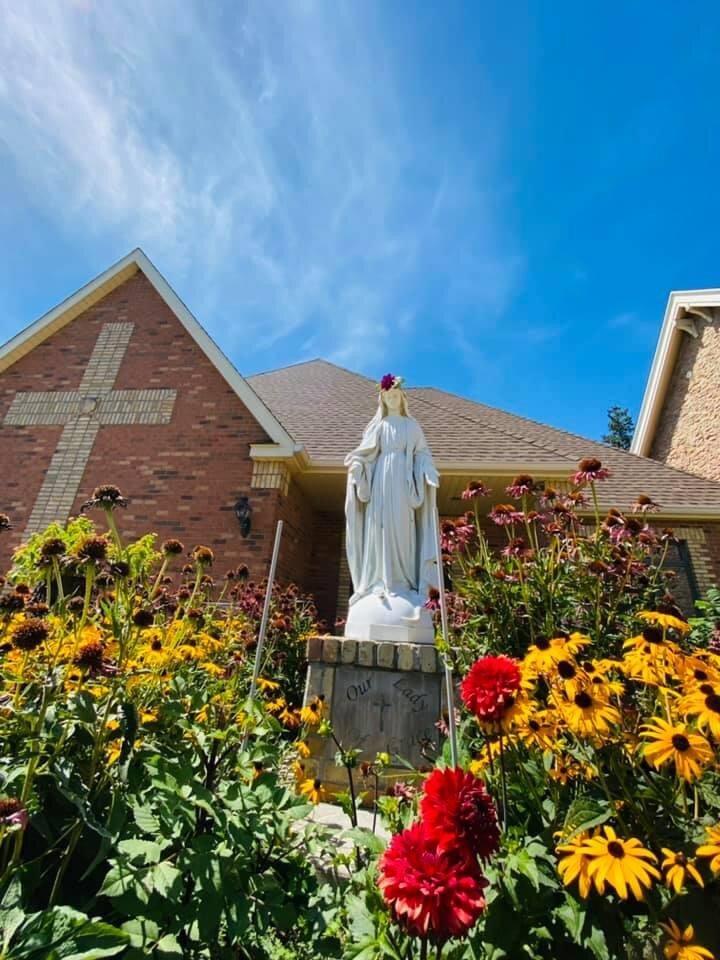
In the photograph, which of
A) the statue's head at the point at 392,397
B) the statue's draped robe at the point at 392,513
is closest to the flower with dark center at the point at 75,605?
the statue's draped robe at the point at 392,513

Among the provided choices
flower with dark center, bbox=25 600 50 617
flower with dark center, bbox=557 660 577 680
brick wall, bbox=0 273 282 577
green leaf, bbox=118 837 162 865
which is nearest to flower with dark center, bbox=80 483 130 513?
flower with dark center, bbox=25 600 50 617

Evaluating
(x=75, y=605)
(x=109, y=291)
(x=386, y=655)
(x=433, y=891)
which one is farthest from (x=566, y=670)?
(x=109, y=291)

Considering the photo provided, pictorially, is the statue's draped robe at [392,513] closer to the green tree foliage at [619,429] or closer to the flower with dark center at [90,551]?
the flower with dark center at [90,551]

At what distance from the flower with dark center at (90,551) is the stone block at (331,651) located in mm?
2072

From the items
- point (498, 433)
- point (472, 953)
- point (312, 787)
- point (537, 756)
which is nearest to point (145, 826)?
point (312, 787)

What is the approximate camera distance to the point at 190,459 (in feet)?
25.5

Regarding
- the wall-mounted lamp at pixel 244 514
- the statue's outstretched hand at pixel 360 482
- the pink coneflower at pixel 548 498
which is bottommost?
the pink coneflower at pixel 548 498

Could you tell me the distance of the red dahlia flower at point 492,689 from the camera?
1.13m

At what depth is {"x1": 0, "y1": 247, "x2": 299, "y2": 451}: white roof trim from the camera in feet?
26.1

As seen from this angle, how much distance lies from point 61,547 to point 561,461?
6.64 metres

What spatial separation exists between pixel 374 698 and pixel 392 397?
8.50 ft

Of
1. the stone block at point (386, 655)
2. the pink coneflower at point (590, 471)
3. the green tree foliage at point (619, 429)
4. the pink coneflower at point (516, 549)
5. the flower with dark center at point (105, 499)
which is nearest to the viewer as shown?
the flower with dark center at point (105, 499)

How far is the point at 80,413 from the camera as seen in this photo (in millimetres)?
8375

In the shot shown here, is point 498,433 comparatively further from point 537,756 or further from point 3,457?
point 3,457
